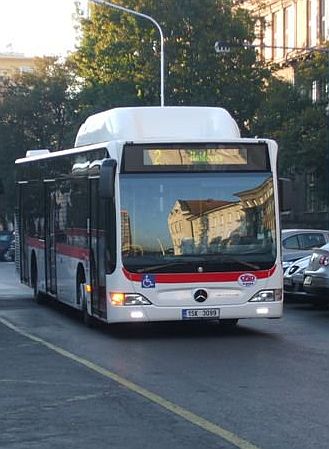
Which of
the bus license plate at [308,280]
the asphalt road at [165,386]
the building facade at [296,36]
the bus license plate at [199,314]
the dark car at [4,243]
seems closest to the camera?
the asphalt road at [165,386]

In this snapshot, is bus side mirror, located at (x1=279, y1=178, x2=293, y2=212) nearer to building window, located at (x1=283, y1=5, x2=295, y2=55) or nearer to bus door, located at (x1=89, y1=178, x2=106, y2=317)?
bus door, located at (x1=89, y1=178, x2=106, y2=317)

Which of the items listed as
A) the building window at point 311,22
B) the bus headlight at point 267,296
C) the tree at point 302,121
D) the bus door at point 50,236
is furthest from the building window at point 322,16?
the bus headlight at point 267,296

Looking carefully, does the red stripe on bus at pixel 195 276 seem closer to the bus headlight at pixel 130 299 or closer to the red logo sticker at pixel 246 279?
the red logo sticker at pixel 246 279

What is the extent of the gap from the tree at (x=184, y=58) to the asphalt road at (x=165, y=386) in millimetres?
28215

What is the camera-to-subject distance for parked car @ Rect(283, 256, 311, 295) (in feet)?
68.6

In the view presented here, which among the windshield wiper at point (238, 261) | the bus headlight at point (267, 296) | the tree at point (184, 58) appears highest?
the tree at point (184, 58)

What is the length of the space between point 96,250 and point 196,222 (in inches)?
69.7

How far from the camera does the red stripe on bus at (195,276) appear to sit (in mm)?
15016

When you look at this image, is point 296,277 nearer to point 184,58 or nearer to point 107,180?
point 107,180

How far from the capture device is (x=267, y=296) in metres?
→ 15.4

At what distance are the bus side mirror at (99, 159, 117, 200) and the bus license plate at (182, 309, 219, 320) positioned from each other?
1977mm

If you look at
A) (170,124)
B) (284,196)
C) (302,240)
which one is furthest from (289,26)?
(284,196)

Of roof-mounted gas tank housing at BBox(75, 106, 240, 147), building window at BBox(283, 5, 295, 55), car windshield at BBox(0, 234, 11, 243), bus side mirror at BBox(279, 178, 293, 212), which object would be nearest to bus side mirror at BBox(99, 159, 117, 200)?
roof-mounted gas tank housing at BBox(75, 106, 240, 147)

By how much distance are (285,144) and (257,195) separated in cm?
2372
